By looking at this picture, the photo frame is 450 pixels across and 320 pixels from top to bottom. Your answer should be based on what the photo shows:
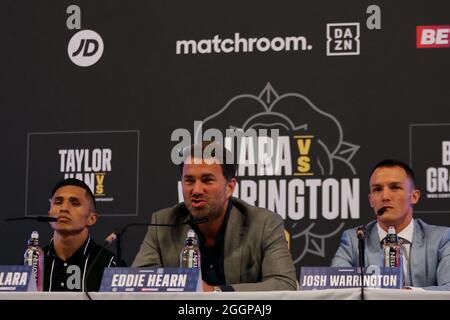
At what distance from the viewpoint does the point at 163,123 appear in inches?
197

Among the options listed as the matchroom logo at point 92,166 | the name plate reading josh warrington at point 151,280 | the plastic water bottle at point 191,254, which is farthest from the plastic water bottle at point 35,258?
the matchroom logo at point 92,166

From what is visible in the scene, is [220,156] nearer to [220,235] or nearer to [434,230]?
[220,235]

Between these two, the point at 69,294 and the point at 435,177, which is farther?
the point at 435,177

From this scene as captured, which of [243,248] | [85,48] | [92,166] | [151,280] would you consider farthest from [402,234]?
[85,48]

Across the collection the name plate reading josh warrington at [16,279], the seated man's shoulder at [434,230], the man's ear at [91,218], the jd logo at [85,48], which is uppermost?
the jd logo at [85,48]

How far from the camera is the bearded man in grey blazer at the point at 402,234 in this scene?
3961 mm

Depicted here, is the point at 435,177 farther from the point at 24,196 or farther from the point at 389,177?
the point at 24,196

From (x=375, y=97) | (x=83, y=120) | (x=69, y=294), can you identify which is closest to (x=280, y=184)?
(x=375, y=97)

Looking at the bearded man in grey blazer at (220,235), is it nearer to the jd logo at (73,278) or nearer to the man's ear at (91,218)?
the jd logo at (73,278)

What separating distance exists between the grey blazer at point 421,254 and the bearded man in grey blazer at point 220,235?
328 mm

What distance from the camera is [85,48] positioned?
514 cm

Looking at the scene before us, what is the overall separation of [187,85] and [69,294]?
241 centimetres

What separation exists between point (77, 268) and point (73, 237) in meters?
0.21

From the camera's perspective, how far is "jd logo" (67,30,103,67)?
16.9 feet
